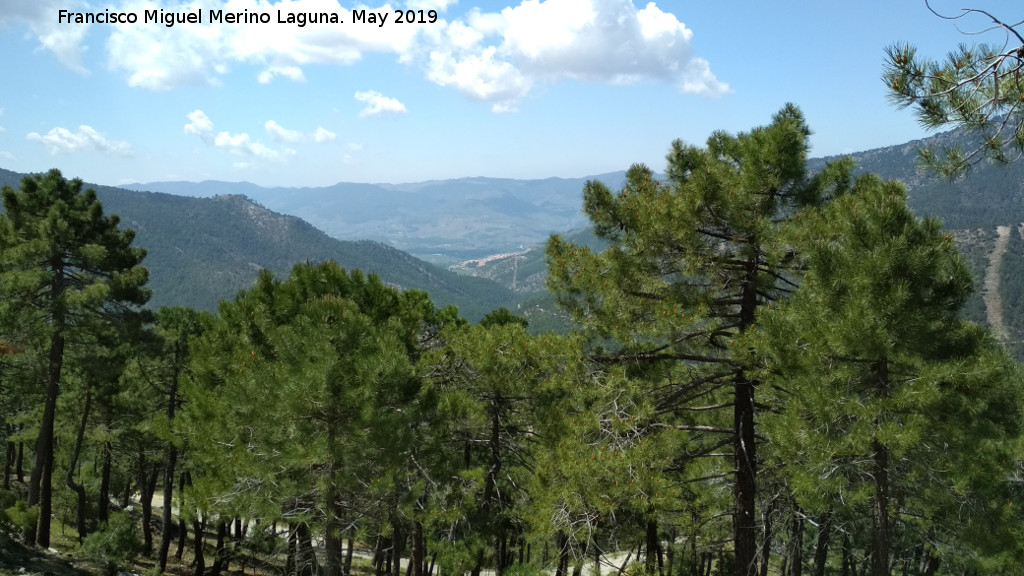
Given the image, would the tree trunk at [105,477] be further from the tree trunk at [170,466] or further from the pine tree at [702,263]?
the pine tree at [702,263]

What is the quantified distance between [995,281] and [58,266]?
204 m

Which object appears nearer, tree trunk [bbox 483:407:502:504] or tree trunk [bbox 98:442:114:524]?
tree trunk [bbox 483:407:502:504]

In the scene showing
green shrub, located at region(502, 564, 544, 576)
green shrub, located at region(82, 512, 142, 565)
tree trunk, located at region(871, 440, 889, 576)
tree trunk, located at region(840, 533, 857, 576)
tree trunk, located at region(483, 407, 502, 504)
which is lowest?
tree trunk, located at region(840, 533, 857, 576)

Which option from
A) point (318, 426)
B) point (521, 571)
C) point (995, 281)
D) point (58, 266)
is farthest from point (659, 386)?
point (995, 281)

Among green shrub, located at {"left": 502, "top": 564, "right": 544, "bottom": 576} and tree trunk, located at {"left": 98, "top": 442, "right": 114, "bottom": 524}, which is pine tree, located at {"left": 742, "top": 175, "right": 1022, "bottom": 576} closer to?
green shrub, located at {"left": 502, "top": 564, "right": 544, "bottom": 576}

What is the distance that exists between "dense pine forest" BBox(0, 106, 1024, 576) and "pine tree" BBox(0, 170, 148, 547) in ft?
0.50

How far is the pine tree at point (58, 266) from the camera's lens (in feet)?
45.2

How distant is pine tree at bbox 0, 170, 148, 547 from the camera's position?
13789 millimetres

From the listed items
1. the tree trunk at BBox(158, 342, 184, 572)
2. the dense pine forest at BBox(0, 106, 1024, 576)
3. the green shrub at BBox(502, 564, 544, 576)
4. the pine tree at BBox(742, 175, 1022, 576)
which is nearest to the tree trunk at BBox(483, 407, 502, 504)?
the dense pine forest at BBox(0, 106, 1024, 576)

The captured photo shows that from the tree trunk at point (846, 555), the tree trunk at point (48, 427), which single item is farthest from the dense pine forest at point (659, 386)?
the tree trunk at point (846, 555)

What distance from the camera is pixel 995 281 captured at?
158 meters

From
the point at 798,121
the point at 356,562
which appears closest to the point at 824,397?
the point at 798,121

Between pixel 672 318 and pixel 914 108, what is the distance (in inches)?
162

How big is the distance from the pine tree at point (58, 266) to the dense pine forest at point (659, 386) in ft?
0.50
